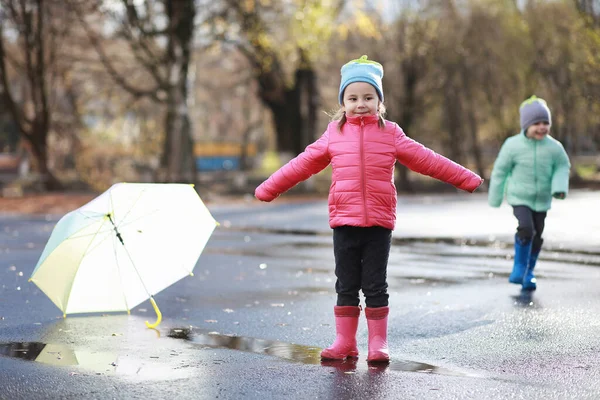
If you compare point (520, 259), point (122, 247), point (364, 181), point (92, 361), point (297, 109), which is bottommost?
point (92, 361)

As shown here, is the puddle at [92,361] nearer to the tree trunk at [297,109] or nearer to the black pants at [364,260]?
the black pants at [364,260]

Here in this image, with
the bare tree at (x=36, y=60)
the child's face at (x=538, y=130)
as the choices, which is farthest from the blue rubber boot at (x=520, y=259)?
the bare tree at (x=36, y=60)

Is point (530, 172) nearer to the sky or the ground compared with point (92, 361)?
nearer to the sky

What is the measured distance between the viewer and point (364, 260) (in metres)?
6.36

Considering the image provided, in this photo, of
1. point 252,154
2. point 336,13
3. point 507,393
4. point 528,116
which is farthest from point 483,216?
point 252,154

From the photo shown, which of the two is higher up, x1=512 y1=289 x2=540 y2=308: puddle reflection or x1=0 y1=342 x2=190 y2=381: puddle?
x1=512 y1=289 x2=540 y2=308: puddle reflection

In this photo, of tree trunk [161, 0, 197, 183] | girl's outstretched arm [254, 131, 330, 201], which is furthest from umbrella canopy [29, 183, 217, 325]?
tree trunk [161, 0, 197, 183]

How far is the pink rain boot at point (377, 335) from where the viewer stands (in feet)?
20.3

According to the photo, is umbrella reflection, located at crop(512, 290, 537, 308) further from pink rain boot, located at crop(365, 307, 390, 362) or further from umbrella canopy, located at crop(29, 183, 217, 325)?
umbrella canopy, located at crop(29, 183, 217, 325)

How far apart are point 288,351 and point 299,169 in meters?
1.17

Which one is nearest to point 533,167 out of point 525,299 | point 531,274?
point 531,274

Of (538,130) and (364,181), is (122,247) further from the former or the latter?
(538,130)

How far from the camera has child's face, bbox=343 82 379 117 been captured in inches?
246

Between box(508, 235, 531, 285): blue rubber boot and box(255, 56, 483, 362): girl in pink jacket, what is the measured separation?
3452 millimetres
